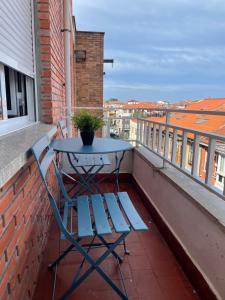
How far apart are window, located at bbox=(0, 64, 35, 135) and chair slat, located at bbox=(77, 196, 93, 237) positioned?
2.41 ft

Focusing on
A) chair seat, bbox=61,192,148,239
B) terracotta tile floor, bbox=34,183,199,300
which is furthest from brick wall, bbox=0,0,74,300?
chair seat, bbox=61,192,148,239

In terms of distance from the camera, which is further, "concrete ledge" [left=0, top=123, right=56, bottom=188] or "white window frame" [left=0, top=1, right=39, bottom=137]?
"white window frame" [left=0, top=1, right=39, bottom=137]

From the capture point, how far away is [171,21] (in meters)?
9.30

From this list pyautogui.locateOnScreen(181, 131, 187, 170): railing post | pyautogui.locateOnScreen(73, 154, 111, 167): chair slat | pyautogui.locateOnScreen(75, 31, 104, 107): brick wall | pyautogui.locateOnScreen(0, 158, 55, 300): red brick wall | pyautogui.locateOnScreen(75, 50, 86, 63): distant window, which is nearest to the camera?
pyautogui.locateOnScreen(0, 158, 55, 300): red brick wall

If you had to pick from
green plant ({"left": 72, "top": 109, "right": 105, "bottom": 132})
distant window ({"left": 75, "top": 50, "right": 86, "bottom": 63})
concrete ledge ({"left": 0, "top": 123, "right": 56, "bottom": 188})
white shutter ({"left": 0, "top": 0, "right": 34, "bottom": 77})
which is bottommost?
concrete ledge ({"left": 0, "top": 123, "right": 56, "bottom": 188})

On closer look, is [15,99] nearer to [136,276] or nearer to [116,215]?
[116,215]

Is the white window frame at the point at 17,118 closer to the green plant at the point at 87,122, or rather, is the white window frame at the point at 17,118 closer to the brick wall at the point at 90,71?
the green plant at the point at 87,122

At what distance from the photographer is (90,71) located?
728 centimetres

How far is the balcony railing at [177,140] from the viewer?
150cm

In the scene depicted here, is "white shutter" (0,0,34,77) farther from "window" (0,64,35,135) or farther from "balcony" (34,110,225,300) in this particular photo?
"balcony" (34,110,225,300)

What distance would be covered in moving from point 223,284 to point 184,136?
1.09 metres

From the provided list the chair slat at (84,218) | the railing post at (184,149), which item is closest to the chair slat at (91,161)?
the chair slat at (84,218)

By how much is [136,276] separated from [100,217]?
2.01 feet

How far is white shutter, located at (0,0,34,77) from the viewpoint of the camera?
52.7 inches
